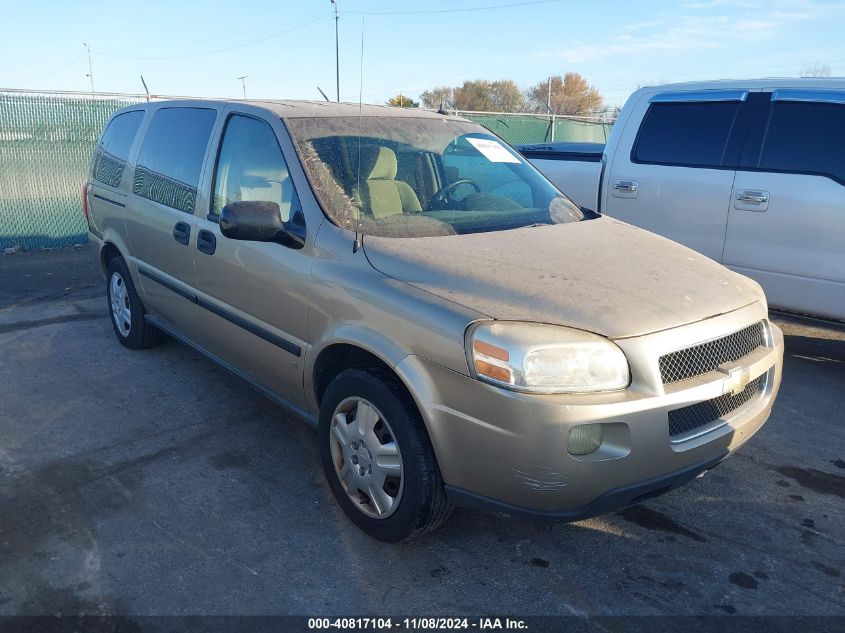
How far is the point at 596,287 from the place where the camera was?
2.75 metres

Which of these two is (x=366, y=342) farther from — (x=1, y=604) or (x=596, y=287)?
(x=1, y=604)

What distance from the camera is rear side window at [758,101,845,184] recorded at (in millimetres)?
4785

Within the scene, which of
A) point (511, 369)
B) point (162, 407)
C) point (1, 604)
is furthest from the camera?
point (162, 407)

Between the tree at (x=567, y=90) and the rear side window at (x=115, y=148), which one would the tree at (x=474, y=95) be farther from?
the rear side window at (x=115, y=148)

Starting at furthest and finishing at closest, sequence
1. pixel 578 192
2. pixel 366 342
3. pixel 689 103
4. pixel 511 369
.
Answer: pixel 578 192
pixel 689 103
pixel 366 342
pixel 511 369

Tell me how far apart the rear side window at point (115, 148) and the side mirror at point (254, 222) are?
2321mm

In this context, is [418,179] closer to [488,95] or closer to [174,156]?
[174,156]

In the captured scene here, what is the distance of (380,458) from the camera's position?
113 inches

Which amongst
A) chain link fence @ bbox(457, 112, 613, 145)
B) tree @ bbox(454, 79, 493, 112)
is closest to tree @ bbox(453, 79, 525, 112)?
tree @ bbox(454, 79, 493, 112)

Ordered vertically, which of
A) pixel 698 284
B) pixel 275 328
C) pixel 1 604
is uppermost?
pixel 698 284

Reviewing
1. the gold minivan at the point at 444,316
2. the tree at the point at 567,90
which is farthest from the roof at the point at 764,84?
the tree at the point at 567,90

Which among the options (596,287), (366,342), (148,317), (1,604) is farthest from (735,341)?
(148,317)

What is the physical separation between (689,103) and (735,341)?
3.35m

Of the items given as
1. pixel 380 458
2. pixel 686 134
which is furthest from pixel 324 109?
pixel 686 134
